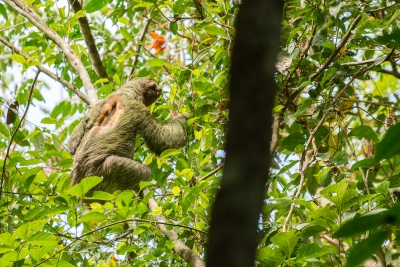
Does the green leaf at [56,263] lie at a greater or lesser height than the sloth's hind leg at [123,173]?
lesser

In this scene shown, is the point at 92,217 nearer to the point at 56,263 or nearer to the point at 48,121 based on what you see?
the point at 56,263

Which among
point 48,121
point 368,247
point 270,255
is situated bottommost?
point 368,247

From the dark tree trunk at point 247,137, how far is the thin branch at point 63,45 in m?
6.14

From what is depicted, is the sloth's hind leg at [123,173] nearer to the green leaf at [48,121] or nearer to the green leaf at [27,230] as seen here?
the green leaf at [48,121]

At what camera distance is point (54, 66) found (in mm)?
8219

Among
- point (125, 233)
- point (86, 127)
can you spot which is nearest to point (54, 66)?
point (86, 127)

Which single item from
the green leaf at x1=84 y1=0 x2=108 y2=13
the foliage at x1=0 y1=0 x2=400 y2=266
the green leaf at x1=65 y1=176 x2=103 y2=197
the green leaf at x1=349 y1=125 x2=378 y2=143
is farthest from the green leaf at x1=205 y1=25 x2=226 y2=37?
the green leaf at x1=84 y1=0 x2=108 y2=13

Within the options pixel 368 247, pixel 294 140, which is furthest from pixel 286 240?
pixel 368 247

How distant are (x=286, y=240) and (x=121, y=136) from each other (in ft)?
13.0

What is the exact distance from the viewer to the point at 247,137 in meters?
1.30

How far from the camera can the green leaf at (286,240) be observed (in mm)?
4164

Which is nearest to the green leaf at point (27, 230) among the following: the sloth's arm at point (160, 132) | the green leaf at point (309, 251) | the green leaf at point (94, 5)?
the green leaf at point (309, 251)

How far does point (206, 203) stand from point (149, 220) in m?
0.65

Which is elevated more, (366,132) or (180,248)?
(366,132)
